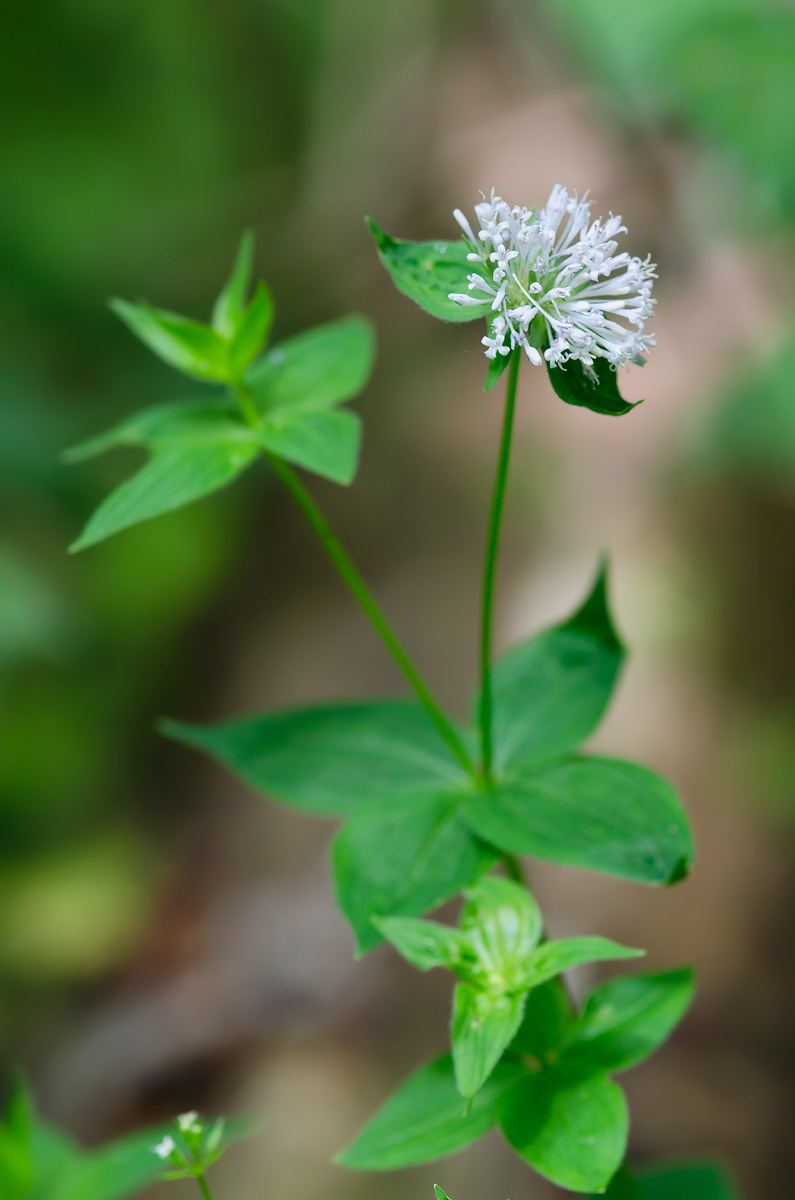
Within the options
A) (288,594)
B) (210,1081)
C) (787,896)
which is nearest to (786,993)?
(787,896)

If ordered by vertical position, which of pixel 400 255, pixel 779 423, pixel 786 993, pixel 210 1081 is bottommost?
pixel 786 993

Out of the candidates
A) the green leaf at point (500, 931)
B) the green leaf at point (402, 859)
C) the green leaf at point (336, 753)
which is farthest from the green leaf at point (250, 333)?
the green leaf at point (500, 931)

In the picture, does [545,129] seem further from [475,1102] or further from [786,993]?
[475,1102]

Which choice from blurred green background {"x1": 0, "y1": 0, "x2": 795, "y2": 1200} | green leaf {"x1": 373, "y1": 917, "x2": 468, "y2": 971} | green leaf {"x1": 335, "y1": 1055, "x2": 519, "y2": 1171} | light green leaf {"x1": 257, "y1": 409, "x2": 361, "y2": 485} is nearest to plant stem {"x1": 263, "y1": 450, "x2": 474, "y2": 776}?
→ light green leaf {"x1": 257, "y1": 409, "x2": 361, "y2": 485}

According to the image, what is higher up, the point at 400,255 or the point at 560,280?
the point at 400,255

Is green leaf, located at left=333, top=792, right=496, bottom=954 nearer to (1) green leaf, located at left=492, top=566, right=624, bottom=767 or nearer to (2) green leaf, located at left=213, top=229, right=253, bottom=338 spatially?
(1) green leaf, located at left=492, top=566, right=624, bottom=767

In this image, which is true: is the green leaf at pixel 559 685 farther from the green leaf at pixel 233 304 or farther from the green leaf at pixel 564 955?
the green leaf at pixel 233 304

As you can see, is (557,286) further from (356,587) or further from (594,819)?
(594,819)

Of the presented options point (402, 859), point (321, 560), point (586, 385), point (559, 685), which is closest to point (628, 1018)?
point (402, 859)
